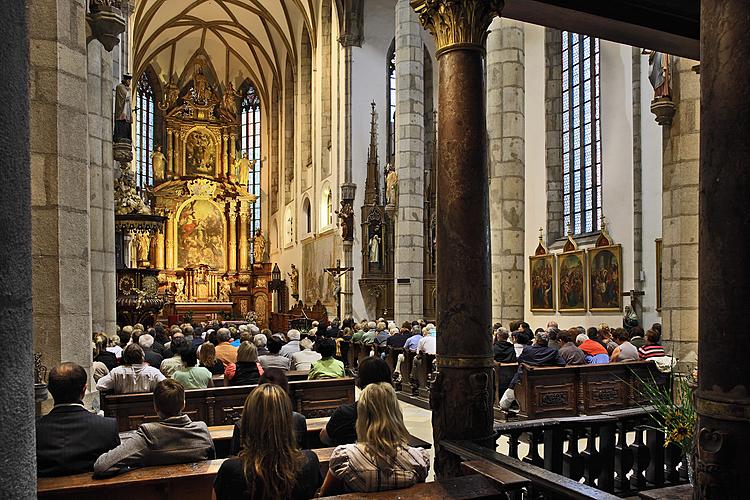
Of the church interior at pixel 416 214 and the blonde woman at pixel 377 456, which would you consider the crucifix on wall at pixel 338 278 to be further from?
the blonde woman at pixel 377 456

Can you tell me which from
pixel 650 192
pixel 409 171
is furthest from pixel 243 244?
pixel 650 192

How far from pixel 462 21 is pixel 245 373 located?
4583 mm

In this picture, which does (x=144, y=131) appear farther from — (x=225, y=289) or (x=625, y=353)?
(x=625, y=353)

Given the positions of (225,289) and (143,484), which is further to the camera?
(225,289)

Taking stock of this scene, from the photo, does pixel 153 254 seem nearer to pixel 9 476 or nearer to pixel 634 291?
pixel 634 291

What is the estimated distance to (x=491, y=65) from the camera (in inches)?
618

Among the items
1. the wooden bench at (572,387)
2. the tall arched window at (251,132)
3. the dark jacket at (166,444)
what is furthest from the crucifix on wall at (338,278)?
the dark jacket at (166,444)

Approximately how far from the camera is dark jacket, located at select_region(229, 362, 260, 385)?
7.65 m

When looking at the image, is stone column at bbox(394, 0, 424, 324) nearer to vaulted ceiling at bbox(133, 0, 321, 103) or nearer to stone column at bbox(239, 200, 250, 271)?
vaulted ceiling at bbox(133, 0, 321, 103)

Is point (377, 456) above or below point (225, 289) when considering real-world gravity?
above

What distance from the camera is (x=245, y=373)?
7652mm

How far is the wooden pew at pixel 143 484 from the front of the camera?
12.5 ft

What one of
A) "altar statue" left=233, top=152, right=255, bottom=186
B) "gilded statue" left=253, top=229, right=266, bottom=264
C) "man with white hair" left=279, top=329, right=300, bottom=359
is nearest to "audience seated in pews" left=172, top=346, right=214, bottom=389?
→ "man with white hair" left=279, top=329, right=300, bottom=359

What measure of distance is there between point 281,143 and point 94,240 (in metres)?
27.0
